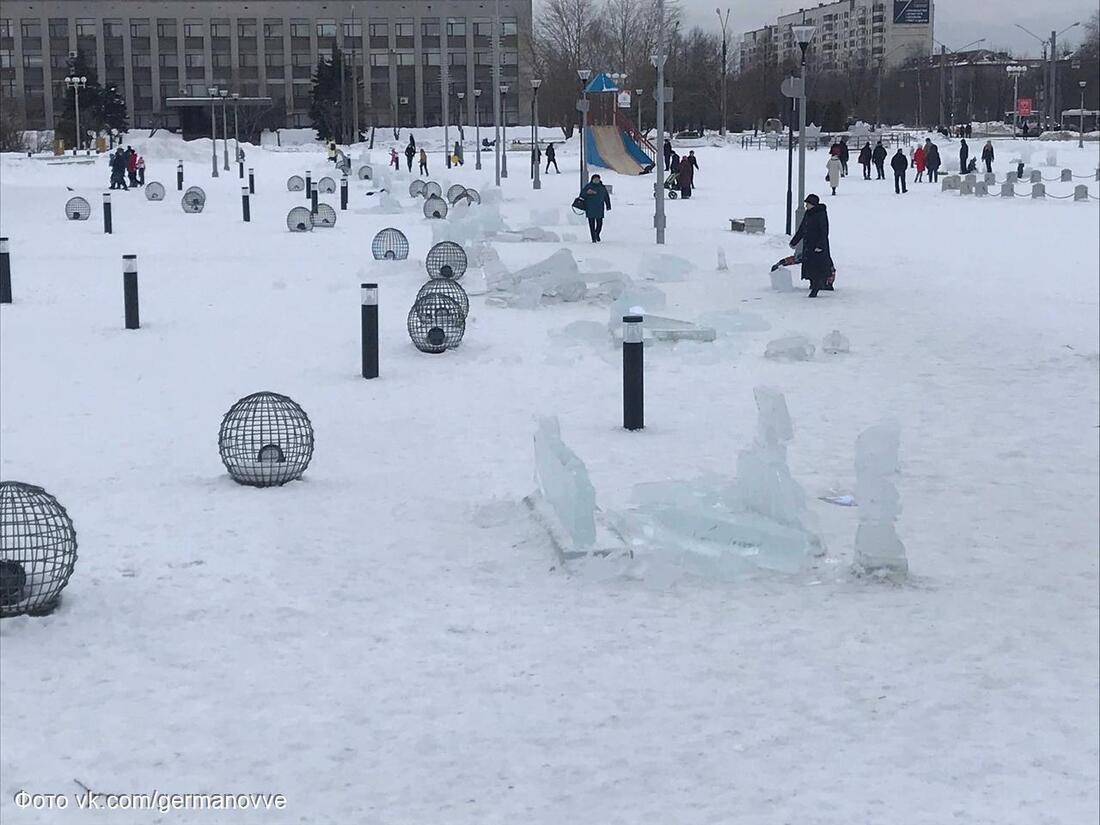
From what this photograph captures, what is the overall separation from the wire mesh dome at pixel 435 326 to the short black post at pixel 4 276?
6.52 meters

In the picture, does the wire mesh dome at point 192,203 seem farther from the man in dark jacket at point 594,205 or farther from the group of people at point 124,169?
the man in dark jacket at point 594,205

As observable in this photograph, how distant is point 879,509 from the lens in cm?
768

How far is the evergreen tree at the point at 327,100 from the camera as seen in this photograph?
115062mm

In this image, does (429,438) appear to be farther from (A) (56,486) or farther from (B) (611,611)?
(B) (611,611)

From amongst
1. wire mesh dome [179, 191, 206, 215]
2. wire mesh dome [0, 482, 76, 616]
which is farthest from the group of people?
wire mesh dome [0, 482, 76, 616]

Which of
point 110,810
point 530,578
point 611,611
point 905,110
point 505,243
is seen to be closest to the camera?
point 110,810

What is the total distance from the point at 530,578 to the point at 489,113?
436 feet

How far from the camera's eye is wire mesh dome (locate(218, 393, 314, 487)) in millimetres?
9445

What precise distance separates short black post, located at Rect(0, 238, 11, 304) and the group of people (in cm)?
2934

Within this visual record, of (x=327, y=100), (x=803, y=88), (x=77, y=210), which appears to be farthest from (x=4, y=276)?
(x=327, y=100)

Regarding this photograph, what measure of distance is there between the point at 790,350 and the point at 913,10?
23729 mm

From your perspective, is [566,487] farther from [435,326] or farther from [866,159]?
[866,159]

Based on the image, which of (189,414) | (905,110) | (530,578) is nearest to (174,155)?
(905,110)

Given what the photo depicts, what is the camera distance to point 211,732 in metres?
5.65
